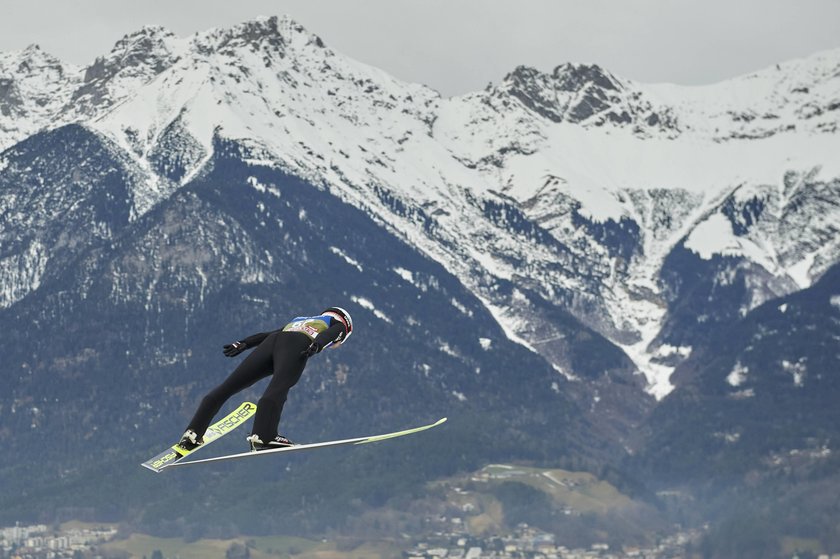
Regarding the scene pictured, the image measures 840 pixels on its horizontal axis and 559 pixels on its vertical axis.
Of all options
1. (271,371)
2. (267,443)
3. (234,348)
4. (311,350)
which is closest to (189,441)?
(267,443)

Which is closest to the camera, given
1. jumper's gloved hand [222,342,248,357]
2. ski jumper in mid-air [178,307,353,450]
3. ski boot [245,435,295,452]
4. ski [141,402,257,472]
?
jumper's gloved hand [222,342,248,357]

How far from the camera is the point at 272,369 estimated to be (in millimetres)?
45562

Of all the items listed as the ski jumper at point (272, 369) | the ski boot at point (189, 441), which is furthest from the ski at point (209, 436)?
the ski jumper at point (272, 369)

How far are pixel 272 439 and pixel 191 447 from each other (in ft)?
5.97

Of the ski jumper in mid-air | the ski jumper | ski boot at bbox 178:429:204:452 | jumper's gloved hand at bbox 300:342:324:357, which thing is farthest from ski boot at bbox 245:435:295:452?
jumper's gloved hand at bbox 300:342:324:357

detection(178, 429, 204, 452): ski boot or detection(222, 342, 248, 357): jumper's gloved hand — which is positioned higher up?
detection(222, 342, 248, 357): jumper's gloved hand

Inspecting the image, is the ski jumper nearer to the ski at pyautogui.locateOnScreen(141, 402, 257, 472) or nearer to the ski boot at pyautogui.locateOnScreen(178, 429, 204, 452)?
the ski boot at pyautogui.locateOnScreen(178, 429, 204, 452)

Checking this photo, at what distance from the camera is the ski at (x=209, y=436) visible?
46.0 meters

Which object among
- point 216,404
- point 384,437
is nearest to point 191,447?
point 216,404

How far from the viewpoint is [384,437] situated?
161 feet

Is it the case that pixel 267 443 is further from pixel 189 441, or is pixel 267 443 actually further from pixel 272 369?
pixel 189 441

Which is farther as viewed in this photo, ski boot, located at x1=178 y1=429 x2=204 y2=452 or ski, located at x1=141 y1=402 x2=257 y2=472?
ski, located at x1=141 y1=402 x2=257 y2=472

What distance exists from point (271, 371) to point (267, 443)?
1.49 metres

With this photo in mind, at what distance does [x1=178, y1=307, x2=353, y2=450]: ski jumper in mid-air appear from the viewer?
45.0 metres
